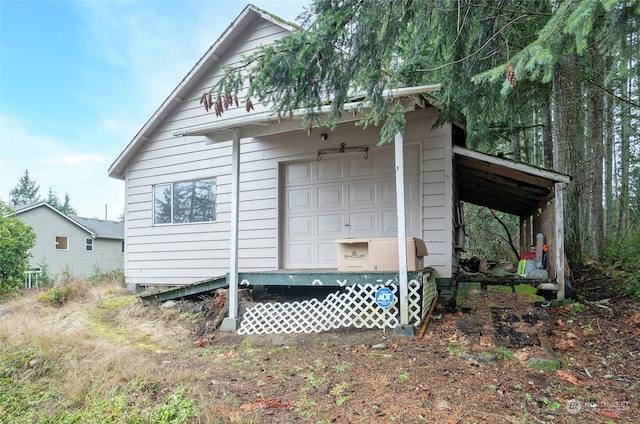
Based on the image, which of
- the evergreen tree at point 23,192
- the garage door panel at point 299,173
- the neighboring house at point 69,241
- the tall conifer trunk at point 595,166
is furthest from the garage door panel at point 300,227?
the evergreen tree at point 23,192

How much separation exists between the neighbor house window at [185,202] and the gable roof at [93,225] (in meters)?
18.1

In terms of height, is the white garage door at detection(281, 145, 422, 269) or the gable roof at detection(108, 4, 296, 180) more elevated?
the gable roof at detection(108, 4, 296, 180)

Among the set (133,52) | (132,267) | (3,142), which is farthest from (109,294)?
(3,142)

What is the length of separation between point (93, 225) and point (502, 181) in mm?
27394

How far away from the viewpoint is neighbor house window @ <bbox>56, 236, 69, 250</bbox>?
78.6 ft

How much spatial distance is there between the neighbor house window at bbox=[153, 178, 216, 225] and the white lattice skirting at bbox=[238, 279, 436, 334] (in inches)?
127

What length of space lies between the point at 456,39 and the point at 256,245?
5281 millimetres

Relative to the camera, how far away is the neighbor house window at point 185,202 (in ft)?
27.9

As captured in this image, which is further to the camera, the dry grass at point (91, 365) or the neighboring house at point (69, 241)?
the neighboring house at point (69, 241)

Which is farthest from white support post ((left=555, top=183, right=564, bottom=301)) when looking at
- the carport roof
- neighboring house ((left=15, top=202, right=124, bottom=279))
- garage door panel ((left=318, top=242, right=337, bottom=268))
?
neighboring house ((left=15, top=202, right=124, bottom=279))

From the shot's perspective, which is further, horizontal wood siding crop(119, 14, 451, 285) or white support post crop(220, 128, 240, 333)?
horizontal wood siding crop(119, 14, 451, 285)

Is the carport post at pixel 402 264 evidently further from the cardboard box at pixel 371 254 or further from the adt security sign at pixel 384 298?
the cardboard box at pixel 371 254

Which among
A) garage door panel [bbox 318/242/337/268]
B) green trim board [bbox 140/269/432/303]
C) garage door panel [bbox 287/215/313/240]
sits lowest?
green trim board [bbox 140/269/432/303]

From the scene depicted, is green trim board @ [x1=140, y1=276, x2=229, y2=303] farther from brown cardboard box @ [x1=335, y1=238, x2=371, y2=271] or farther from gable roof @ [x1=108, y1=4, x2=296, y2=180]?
gable roof @ [x1=108, y1=4, x2=296, y2=180]
